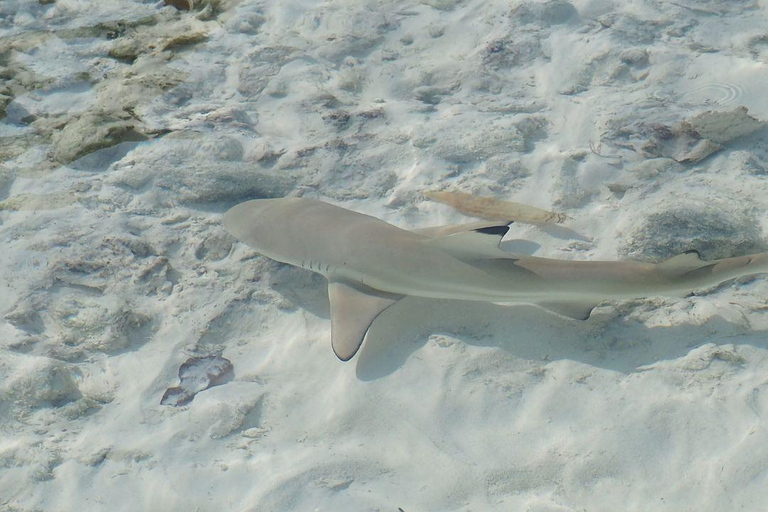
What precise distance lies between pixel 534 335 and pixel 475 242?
2.08ft

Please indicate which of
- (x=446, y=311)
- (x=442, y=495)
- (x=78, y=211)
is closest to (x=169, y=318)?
(x=78, y=211)

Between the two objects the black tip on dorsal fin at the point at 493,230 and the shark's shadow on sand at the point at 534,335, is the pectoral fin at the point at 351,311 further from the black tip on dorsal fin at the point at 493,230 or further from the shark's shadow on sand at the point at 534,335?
the black tip on dorsal fin at the point at 493,230

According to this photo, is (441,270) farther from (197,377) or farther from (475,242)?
(197,377)

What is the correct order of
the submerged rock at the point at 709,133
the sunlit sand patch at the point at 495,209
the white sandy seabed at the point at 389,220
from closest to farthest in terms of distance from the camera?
the white sandy seabed at the point at 389,220
the sunlit sand patch at the point at 495,209
the submerged rock at the point at 709,133

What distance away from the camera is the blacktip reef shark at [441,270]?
140 inches

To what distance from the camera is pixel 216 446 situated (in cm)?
346

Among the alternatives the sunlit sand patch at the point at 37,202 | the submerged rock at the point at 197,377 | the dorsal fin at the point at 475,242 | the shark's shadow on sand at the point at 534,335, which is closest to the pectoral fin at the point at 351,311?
the shark's shadow on sand at the point at 534,335

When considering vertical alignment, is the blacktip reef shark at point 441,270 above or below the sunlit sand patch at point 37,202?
above

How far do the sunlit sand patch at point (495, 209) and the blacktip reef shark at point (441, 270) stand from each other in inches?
14.0

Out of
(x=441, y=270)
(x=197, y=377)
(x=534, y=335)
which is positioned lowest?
(x=197, y=377)

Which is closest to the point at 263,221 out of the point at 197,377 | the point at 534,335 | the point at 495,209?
the point at 197,377

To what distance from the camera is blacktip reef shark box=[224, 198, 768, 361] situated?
3545mm

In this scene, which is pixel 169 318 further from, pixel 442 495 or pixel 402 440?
pixel 442 495

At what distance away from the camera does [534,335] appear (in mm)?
3812
